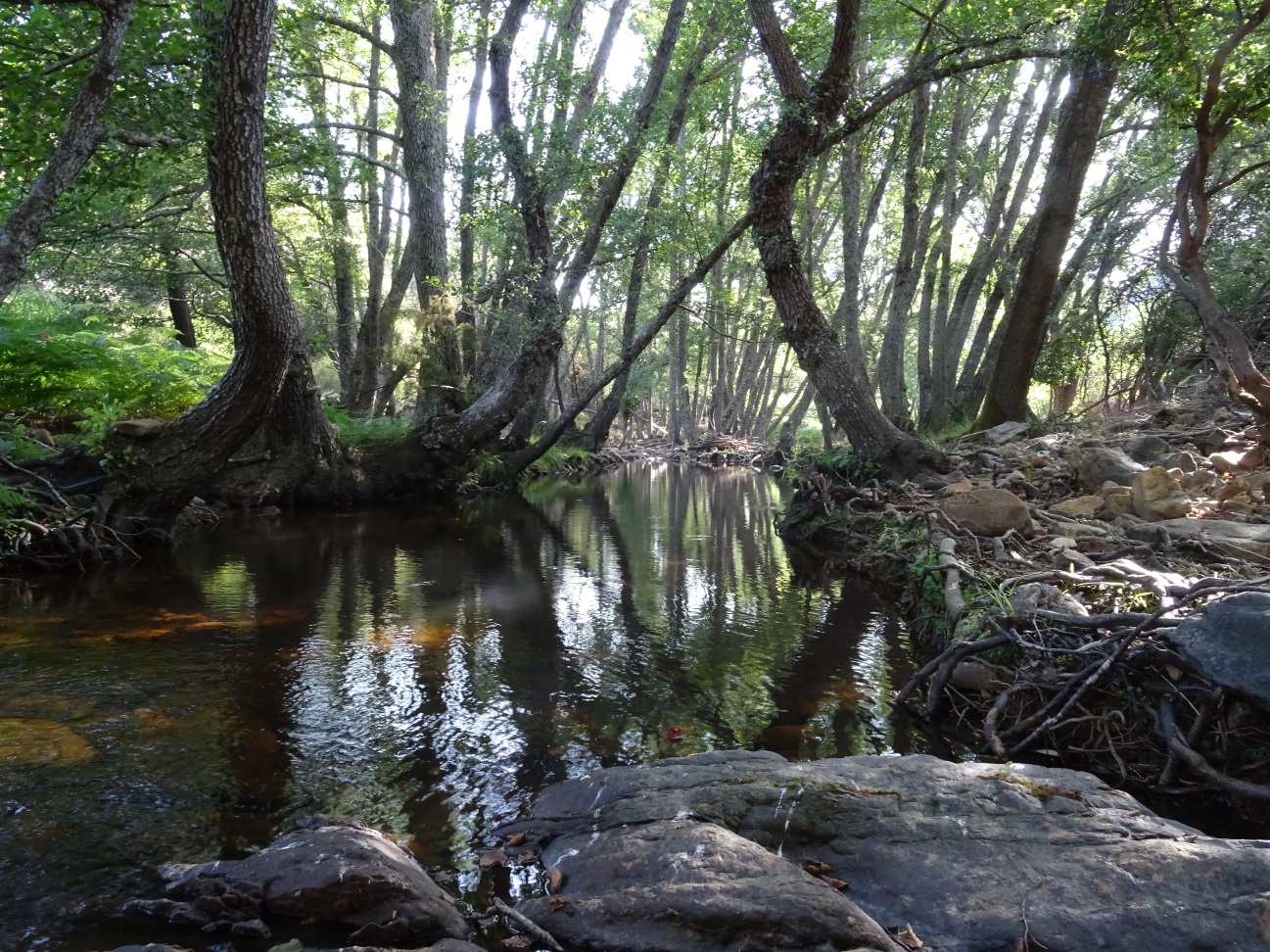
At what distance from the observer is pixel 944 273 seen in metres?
19.0

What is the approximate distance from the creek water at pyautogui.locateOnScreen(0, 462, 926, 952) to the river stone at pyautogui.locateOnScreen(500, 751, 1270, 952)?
0.53m

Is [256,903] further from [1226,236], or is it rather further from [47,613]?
[1226,236]

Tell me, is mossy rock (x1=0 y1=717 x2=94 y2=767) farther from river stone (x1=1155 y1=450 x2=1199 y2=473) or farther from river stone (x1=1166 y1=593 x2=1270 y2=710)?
river stone (x1=1155 y1=450 x2=1199 y2=473)

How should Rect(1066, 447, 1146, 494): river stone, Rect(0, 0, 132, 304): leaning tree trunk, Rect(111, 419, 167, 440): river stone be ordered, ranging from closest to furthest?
Rect(0, 0, 132, 304): leaning tree trunk, Rect(1066, 447, 1146, 494): river stone, Rect(111, 419, 167, 440): river stone

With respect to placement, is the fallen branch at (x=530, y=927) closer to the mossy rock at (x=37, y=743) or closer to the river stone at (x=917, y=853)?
the river stone at (x=917, y=853)

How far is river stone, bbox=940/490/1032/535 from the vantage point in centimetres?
755

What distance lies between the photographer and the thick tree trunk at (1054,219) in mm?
11969

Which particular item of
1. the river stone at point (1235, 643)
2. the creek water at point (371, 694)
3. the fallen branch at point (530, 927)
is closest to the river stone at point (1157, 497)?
the creek water at point (371, 694)

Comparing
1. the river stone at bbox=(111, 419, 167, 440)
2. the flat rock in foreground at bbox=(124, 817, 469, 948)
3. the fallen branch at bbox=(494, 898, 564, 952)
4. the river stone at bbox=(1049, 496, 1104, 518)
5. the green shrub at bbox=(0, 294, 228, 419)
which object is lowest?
the fallen branch at bbox=(494, 898, 564, 952)

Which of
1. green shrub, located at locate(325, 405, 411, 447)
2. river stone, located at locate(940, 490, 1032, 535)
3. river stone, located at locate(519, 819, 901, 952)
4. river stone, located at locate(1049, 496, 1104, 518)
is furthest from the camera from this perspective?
green shrub, located at locate(325, 405, 411, 447)

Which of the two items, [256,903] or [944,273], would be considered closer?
[256,903]

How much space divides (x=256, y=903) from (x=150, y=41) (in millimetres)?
8576

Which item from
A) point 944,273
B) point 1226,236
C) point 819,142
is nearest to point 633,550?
point 819,142

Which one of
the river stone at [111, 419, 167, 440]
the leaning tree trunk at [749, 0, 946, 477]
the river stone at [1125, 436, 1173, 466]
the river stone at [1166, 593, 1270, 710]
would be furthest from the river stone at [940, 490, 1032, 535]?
the river stone at [111, 419, 167, 440]
